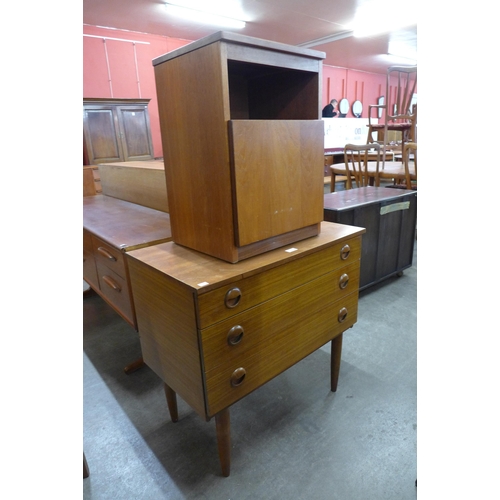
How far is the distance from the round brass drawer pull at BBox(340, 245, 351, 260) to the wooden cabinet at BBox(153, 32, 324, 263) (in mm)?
130

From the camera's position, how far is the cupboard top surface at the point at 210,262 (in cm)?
97

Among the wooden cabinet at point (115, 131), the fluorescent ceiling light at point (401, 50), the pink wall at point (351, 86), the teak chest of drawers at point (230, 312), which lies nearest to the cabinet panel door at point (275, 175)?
the teak chest of drawers at point (230, 312)

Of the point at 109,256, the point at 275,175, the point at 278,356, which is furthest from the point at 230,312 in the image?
the point at 109,256

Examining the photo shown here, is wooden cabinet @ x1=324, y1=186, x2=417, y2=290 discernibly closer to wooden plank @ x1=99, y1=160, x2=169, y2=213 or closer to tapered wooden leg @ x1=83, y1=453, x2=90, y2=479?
wooden plank @ x1=99, y1=160, x2=169, y2=213

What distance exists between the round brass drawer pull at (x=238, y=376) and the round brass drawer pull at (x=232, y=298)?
0.73ft

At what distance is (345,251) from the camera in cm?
134

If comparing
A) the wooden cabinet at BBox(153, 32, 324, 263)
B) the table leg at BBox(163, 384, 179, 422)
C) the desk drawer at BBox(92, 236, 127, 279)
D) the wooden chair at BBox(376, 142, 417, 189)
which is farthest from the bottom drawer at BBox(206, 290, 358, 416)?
the wooden chair at BBox(376, 142, 417, 189)

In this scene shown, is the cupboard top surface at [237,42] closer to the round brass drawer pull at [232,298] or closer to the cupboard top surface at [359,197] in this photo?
the round brass drawer pull at [232,298]

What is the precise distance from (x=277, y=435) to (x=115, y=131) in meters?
4.49

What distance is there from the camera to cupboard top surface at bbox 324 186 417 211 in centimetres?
229

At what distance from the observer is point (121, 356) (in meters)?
1.98

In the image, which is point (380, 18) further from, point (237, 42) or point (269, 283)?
point (269, 283)

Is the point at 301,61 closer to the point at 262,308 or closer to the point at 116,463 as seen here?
the point at 262,308

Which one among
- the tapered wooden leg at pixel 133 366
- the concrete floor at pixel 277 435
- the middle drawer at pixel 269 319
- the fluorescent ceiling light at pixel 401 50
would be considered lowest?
the concrete floor at pixel 277 435
